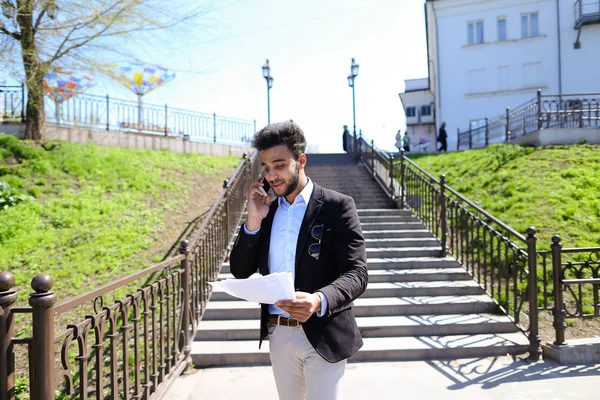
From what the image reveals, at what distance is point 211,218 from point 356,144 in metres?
11.1

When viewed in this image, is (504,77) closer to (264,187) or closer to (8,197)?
(8,197)

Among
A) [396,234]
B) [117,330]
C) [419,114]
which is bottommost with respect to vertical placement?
[117,330]

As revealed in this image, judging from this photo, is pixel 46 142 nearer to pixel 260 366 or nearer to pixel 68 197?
pixel 68 197

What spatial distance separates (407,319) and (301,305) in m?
4.26

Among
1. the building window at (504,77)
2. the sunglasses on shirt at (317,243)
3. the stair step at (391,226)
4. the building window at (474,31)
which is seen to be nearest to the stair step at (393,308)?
the stair step at (391,226)

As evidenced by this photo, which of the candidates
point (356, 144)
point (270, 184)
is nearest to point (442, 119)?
point (356, 144)

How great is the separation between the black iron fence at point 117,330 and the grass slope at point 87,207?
3.24 ft

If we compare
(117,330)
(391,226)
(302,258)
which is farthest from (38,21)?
(302,258)

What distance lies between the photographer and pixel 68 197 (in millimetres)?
9125

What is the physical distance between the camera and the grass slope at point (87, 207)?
22.6 feet

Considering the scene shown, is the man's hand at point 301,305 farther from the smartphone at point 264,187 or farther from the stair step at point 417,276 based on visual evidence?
the stair step at point 417,276

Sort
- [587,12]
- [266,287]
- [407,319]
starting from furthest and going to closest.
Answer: [587,12] < [407,319] < [266,287]

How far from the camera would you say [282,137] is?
1986 millimetres

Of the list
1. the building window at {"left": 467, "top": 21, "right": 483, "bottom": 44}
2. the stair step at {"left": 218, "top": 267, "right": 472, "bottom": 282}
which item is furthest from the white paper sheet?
the building window at {"left": 467, "top": 21, "right": 483, "bottom": 44}
